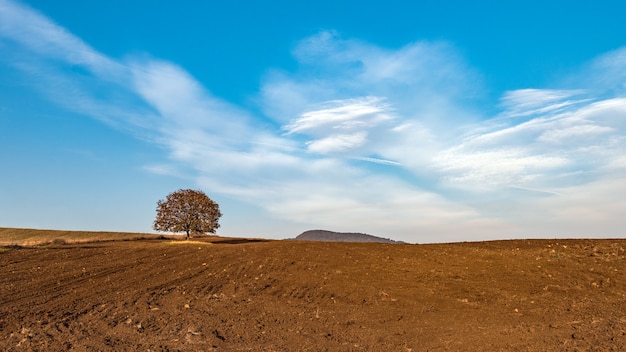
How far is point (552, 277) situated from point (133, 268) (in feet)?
56.2

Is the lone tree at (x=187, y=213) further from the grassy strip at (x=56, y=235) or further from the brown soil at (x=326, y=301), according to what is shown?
the brown soil at (x=326, y=301)

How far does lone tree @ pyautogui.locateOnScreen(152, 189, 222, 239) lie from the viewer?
46.0m

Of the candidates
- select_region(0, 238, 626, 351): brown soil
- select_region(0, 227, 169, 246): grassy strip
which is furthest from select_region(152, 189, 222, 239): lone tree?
select_region(0, 238, 626, 351): brown soil

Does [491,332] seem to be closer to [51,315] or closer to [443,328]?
[443,328]

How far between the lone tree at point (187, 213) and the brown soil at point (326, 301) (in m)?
23.2

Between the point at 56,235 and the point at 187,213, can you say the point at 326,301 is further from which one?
the point at 56,235

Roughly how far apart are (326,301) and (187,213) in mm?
34187

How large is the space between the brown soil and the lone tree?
23.2 metres

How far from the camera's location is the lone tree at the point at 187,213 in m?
46.0

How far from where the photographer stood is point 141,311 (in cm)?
1389

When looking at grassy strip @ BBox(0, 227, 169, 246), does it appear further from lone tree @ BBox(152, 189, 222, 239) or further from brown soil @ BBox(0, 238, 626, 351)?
brown soil @ BBox(0, 238, 626, 351)

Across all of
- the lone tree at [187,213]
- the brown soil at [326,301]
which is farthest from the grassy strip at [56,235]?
the brown soil at [326,301]

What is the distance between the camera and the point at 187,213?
152 ft

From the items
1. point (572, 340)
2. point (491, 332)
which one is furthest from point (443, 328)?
point (572, 340)
